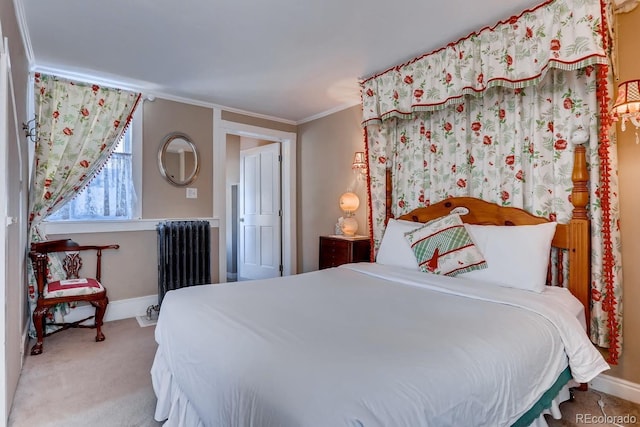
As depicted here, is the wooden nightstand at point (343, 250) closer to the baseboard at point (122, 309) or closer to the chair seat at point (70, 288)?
the baseboard at point (122, 309)

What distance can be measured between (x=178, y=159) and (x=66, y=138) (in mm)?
1048

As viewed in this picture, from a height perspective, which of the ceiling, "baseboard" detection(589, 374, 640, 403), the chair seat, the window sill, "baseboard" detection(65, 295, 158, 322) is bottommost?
"baseboard" detection(589, 374, 640, 403)

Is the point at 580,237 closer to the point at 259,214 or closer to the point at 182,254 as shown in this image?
the point at 182,254

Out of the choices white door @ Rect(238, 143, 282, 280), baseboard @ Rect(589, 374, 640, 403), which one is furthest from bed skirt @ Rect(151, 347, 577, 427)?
white door @ Rect(238, 143, 282, 280)

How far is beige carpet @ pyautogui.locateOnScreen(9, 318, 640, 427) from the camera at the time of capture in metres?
1.87

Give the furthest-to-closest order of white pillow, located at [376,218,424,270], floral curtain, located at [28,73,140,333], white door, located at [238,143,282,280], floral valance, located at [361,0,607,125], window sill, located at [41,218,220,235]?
1. white door, located at [238,143,282,280]
2. window sill, located at [41,218,220,235]
3. floral curtain, located at [28,73,140,333]
4. white pillow, located at [376,218,424,270]
5. floral valance, located at [361,0,607,125]

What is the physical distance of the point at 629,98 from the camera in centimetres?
186

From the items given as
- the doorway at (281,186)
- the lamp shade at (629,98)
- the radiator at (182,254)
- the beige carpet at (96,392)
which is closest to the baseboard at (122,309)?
the radiator at (182,254)

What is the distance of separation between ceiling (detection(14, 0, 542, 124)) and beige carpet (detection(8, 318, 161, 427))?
240 cm

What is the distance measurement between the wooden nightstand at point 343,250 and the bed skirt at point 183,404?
2.03 metres

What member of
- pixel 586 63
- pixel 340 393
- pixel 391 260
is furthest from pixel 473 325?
pixel 586 63

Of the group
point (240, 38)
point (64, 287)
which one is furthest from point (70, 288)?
point (240, 38)

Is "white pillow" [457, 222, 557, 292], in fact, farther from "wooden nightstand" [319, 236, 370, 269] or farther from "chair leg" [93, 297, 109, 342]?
"chair leg" [93, 297, 109, 342]

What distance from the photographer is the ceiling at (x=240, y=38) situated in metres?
2.21
